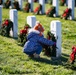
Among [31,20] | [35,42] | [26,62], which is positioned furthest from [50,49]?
[31,20]

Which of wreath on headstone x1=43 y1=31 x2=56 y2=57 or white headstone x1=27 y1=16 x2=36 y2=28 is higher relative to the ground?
white headstone x1=27 y1=16 x2=36 y2=28

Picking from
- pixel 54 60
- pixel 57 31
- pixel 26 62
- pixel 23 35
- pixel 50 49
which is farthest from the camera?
pixel 23 35

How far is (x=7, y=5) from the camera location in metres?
19.8

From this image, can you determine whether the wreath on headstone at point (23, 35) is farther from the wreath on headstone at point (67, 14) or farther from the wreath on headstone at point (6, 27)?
the wreath on headstone at point (67, 14)

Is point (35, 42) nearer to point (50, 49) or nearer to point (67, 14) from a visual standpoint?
point (50, 49)

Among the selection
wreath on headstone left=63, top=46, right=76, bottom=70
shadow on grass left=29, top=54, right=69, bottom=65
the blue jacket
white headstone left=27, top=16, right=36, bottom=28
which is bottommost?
shadow on grass left=29, top=54, right=69, bottom=65

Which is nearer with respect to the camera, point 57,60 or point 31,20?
point 57,60

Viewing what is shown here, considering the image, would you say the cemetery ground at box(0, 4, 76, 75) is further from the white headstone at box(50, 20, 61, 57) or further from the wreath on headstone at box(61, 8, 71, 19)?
the wreath on headstone at box(61, 8, 71, 19)

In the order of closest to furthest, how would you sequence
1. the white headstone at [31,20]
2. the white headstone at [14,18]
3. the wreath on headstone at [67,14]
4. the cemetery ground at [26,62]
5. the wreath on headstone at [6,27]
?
the cemetery ground at [26,62]
the white headstone at [31,20]
the white headstone at [14,18]
the wreath on headstone at [6,27]
the wreath on headstone at [67,14]

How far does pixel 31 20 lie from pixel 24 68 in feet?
8.25

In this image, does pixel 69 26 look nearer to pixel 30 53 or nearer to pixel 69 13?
pixel 69 13

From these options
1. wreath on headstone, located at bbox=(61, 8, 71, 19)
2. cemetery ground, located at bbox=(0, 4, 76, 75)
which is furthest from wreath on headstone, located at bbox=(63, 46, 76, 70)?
wreath on headstone, located at bbox=(61, 8, 71, 19)

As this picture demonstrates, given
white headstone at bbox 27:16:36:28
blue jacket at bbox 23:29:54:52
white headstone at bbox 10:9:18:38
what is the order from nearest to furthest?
blue jacket at bbox 23:29:54:52
white headstone at bbox 27:16:36:28
white headstone at bbox 10:9:18:38

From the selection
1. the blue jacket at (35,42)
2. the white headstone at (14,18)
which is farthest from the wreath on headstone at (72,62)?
the white headstone at (14,18)
